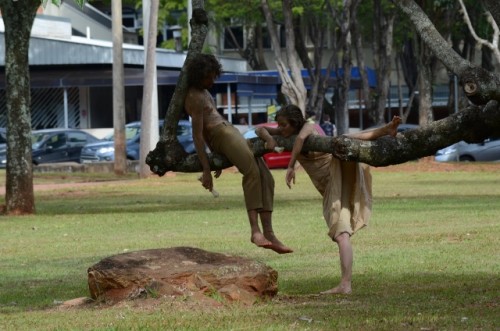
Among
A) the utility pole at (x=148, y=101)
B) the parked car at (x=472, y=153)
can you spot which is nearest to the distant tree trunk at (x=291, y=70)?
the utility pole at (x=148, y=101)

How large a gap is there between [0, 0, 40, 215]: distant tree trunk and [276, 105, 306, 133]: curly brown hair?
13.0 m

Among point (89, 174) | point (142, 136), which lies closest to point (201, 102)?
Answer: point (142, 136)

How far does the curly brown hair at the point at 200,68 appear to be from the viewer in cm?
1203

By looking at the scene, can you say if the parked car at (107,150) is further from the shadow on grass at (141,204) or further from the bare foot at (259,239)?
the bare foot at (259,239)

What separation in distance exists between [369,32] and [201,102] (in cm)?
5389

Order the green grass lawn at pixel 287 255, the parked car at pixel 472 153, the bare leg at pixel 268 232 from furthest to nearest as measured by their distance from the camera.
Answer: the parked car at pixel 472 153 → the bare leg at pixel 268 232 → the green grass lawn at pixel 287 255

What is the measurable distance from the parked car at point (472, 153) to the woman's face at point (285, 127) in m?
35.2

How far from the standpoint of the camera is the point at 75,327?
33.3 feet

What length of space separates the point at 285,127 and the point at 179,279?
171 cm

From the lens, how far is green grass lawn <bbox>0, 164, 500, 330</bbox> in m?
10.4

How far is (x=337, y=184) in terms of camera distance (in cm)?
1223

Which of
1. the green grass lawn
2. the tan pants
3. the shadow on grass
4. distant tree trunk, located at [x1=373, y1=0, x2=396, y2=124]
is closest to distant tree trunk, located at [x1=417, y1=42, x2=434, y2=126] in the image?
distant tree trunk, located at [x1=373, y1=0, x2=396, y2=124]

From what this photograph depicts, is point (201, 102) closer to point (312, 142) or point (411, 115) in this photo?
point (312, 142)

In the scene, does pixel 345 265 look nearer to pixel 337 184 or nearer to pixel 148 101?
pixel 337 184
